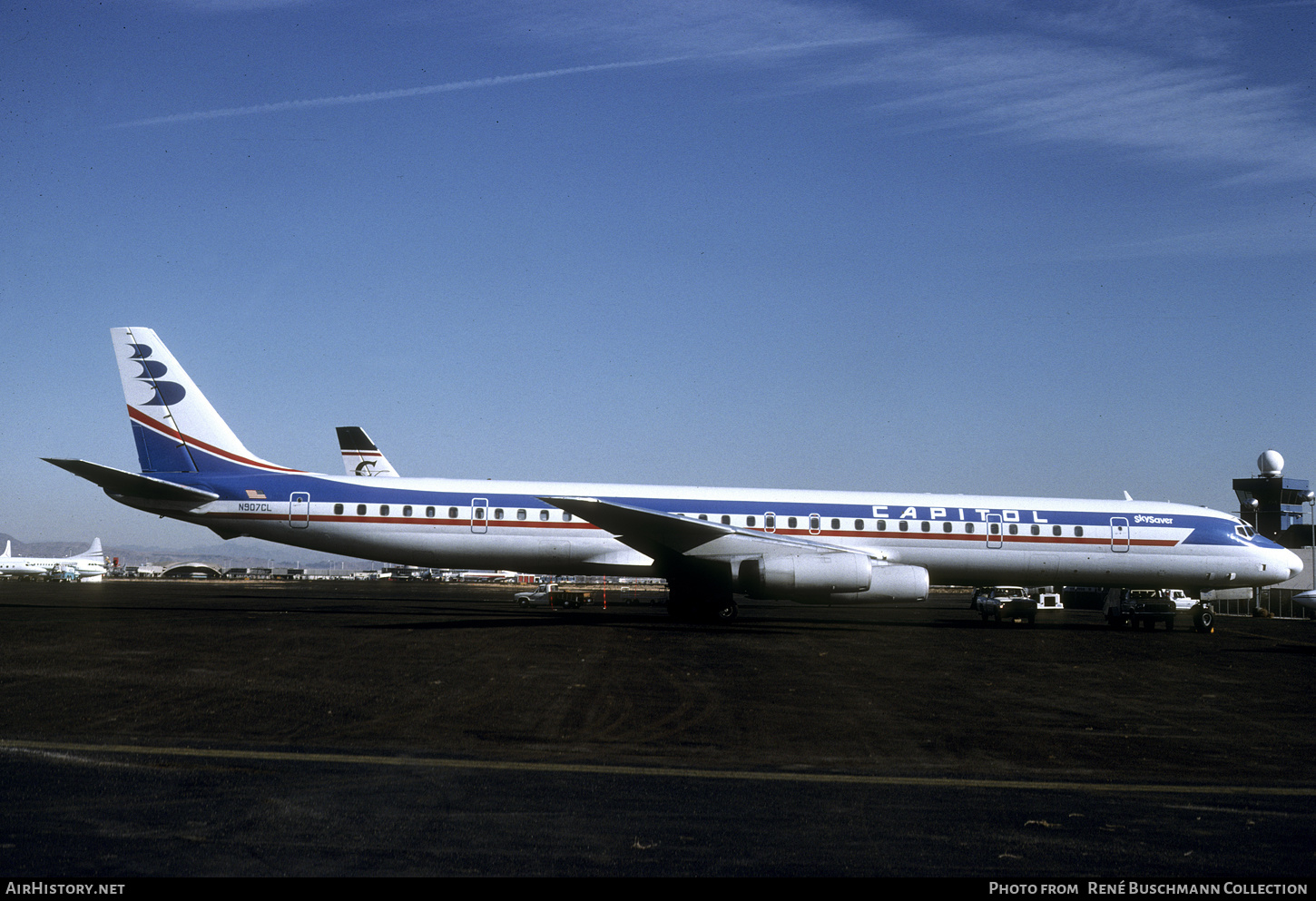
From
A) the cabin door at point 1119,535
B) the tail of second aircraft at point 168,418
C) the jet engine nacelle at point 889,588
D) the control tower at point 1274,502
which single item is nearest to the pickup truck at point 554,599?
the tail of second aircraft at point 168,418

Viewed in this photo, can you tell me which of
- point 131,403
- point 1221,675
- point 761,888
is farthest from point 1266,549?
point 131,403

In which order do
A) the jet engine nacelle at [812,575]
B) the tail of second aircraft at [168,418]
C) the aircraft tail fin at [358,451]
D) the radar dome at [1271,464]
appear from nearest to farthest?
the jet engine nacelle at [812,575], the tail of second aircraft at [168,418], the aircraft tail fin at [358,451], the radar dome at [1271,464]

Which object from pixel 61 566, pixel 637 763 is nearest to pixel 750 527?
pixel 637 763

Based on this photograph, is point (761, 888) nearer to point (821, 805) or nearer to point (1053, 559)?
point (821, 805)

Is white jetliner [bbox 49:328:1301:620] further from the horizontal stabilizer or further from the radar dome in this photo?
the radar dome

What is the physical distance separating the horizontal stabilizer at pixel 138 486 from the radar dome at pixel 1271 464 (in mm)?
84637

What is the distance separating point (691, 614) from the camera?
27984mm

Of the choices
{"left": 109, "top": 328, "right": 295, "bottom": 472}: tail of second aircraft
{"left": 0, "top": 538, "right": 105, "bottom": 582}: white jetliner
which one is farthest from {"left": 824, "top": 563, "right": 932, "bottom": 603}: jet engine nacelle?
{"left": 0, "top": 538, "right": 105, "bottom": 582}: white jetliner

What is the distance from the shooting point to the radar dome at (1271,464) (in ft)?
267

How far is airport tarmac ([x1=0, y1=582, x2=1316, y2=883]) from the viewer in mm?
5488

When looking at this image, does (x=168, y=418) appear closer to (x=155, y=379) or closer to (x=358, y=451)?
(x=155, y=379)

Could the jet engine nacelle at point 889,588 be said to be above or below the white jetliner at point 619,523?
below

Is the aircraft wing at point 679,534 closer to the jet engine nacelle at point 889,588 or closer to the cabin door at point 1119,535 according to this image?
the jet engine nacelle at point 889,588

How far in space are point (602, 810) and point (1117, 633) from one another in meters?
25.2
